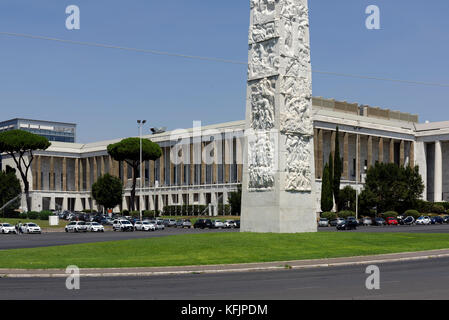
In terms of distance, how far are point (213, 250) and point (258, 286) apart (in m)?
13.6

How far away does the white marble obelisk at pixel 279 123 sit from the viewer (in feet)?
123

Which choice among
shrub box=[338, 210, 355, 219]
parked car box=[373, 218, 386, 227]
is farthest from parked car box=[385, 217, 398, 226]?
shrub box=[338, 210, 355, 219]

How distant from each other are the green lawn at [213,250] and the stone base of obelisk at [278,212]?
1.05m

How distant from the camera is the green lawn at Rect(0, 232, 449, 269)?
94.4 feet

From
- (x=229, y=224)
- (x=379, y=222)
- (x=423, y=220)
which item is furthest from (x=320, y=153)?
(x=229, y=224)

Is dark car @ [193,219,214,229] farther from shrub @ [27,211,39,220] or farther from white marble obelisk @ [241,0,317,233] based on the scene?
white marble obelisk @ [241,0,317,233]

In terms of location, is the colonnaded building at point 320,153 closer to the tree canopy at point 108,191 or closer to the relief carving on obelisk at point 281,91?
the tree canopy at point 108,191

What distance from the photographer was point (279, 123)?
37.4 m

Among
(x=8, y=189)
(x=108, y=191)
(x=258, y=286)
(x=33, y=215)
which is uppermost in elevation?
(x=8, y=189)

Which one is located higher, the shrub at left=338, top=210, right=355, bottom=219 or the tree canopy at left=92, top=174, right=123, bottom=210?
the tree canopy at left=92, top=174, right=123, bottom=210

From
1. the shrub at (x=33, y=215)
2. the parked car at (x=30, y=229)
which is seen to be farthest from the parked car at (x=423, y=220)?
the shrub at (x=33, y=215)

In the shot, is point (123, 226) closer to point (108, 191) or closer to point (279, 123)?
point (108, 191)

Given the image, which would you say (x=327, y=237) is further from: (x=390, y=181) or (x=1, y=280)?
(x=390, y=181)
